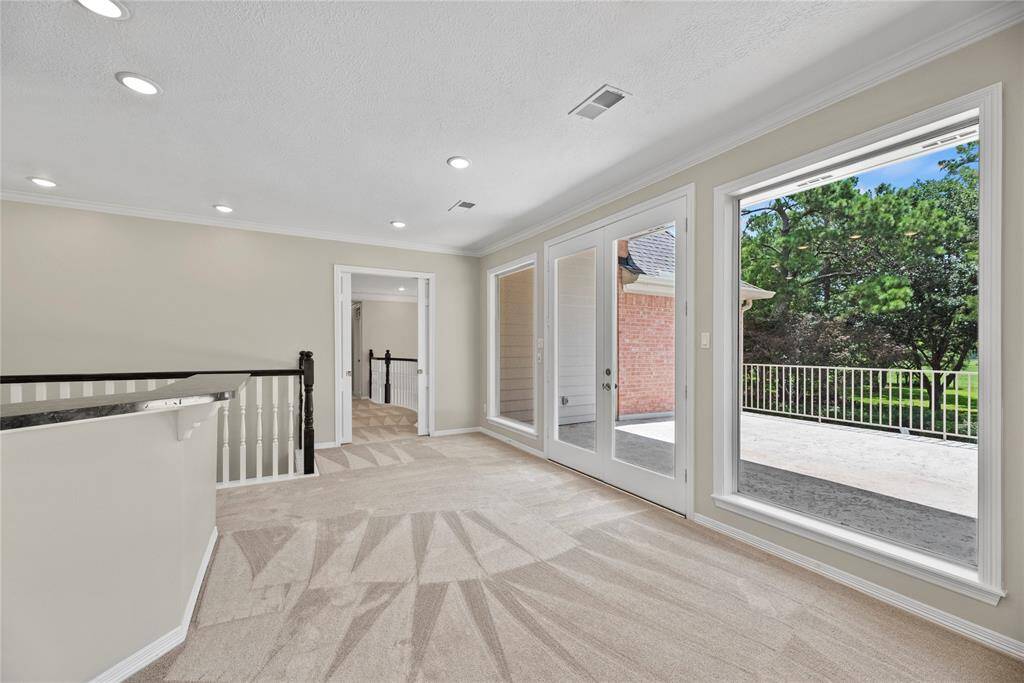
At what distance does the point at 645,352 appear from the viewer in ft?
11.5

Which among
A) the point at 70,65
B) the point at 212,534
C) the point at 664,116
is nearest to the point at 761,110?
the point at 664,116

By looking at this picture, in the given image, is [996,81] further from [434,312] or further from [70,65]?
[434,312]

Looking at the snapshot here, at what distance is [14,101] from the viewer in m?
2.33

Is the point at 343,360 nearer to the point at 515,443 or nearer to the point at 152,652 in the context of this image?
the point at 515,443

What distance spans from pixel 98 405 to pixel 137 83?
1.81m

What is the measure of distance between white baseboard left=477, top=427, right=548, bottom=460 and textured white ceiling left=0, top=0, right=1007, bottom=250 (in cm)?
270

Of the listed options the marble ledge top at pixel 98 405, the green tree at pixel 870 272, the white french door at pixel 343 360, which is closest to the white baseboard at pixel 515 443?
the white french door at pixel 343 360

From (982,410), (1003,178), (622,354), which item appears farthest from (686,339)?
(1003,178)

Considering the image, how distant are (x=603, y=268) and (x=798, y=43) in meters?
2.00

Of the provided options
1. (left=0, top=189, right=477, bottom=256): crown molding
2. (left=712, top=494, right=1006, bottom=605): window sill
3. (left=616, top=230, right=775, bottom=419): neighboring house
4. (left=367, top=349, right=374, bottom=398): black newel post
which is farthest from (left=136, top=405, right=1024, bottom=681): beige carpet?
(left=367, top=349, right=374, bottom=398): black newel post

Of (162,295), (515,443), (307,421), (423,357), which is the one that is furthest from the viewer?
(423,357)

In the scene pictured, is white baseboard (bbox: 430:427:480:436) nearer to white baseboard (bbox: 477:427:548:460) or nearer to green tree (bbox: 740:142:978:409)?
white baseboard (bbox: 477:427:548:460)

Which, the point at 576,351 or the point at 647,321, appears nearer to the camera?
the point at 647,321

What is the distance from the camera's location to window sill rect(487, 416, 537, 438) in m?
4.83
